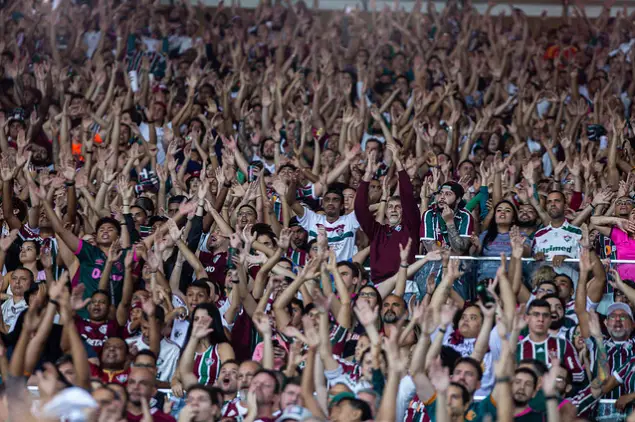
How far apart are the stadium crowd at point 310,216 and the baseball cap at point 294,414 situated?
1.1 inches

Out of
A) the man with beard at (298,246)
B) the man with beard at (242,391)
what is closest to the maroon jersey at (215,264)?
the man with beard at (298,246)

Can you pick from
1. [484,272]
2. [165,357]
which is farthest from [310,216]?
[165,357]

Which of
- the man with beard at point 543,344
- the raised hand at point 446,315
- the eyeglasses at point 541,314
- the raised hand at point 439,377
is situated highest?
the raised hand at point 446,315

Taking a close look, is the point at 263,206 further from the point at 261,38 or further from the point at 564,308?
the point at 261,38

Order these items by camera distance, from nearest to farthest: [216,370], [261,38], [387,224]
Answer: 1. [216,370]
2. [387,224]
3. [261,38]

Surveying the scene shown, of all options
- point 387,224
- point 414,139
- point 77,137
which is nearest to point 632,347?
point 387,224

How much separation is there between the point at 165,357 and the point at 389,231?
8.14ft

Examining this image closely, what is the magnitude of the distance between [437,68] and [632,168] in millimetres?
4242

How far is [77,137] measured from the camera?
45.7 ft

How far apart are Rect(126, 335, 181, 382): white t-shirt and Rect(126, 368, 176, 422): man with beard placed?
0.85 metres

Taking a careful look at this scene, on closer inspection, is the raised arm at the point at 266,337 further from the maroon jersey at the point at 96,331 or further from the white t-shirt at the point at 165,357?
the maroon jersey at the point at 96,331

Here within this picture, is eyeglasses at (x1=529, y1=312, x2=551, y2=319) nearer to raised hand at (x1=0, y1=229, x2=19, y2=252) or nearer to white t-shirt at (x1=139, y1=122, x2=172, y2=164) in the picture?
raised hand at (x1=0, y1=229, x2=19, y2=252)

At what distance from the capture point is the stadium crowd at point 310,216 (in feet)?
26.3

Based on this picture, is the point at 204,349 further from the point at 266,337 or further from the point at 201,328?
the point at 266,337
